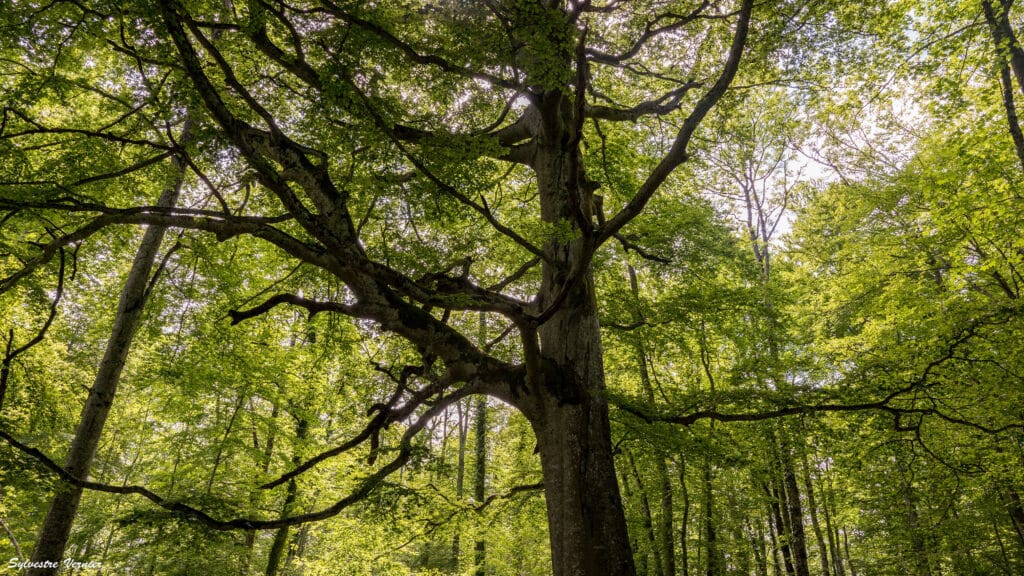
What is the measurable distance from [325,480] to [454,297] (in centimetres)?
977

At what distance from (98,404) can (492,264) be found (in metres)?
5.34

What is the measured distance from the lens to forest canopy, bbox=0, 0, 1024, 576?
3752 mm

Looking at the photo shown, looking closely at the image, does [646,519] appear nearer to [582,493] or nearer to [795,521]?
[795,521]

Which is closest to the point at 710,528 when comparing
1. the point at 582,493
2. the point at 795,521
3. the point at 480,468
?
the point at 795,521

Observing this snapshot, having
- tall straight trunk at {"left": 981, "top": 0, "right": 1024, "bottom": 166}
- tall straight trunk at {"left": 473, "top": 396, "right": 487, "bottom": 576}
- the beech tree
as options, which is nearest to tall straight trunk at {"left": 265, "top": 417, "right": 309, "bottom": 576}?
tall straight trunk at {"left": 473, "top": 396, "right": 487, "bottom": 576}

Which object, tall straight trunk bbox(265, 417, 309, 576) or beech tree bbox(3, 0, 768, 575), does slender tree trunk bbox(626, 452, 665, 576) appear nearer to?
beech tree bbox(3, 0, 768, 575)

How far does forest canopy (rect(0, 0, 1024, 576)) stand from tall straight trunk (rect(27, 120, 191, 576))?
0.11ft

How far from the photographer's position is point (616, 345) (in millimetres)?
8562

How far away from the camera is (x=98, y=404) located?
20.0ft

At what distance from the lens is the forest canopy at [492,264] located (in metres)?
3.75

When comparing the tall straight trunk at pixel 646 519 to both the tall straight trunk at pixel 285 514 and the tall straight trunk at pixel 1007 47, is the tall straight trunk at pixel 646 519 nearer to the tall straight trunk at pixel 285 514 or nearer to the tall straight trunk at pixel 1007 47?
the tall straight trunk at pixel 285 514

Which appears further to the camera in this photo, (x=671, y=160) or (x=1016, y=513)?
(x=1016, y=513)

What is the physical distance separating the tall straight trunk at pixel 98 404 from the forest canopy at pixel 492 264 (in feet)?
0.11

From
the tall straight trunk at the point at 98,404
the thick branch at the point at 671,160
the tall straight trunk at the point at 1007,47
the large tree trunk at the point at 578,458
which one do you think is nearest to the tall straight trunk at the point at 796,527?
the tall straight trunk at the point at 1007,47
